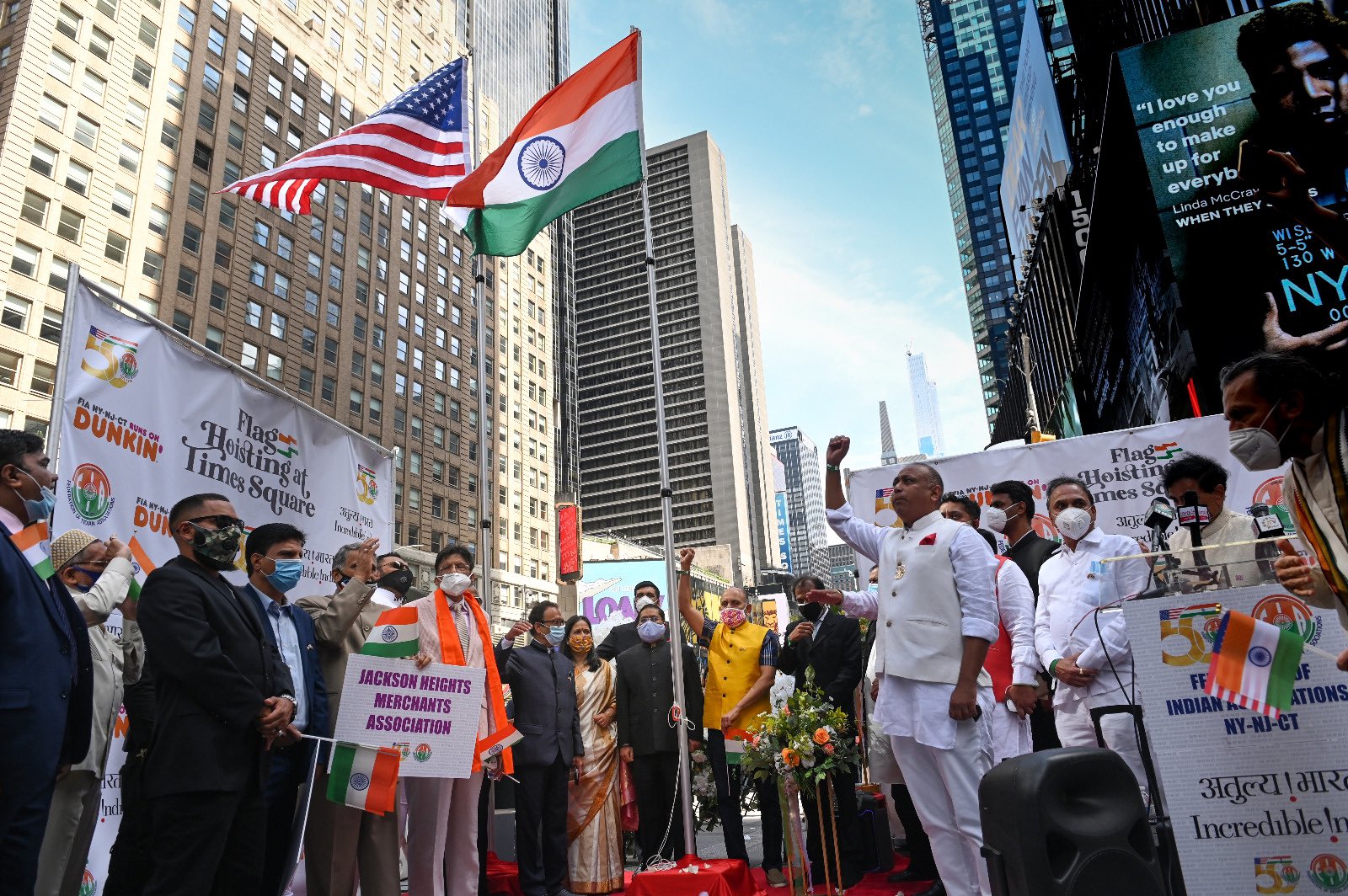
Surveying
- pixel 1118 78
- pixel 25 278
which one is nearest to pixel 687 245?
pixel 25 278

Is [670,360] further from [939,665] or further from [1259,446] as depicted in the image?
[1259,446]

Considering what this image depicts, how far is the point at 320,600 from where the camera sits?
5629 millimetres

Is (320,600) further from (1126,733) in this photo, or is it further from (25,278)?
(25,278)

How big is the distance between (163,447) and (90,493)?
0.74 meters

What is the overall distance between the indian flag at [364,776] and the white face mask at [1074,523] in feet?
13.4

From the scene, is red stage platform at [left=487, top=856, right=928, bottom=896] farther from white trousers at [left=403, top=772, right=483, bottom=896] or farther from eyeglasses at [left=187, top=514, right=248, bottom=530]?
eyeglasses at [left=187, top=514, right=248, bottom=530]

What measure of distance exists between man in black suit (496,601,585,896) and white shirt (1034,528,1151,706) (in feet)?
11.7

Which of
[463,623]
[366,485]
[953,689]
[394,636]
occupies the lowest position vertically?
[953,689]

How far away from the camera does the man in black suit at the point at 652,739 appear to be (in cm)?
687

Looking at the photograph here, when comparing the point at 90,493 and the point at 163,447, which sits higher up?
the point at 163,447

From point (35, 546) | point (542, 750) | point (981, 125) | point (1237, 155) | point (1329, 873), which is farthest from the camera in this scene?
point (981, 125)

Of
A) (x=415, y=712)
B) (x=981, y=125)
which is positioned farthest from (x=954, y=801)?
(x=981, y=125)

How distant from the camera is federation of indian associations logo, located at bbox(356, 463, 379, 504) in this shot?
26.4 ft

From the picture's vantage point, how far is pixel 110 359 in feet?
17.3
